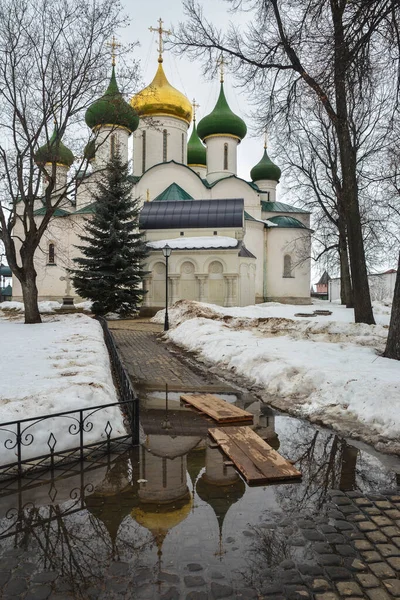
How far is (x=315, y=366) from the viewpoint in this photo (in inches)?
310

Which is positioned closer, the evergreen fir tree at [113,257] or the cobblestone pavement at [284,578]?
the cobblestone pavement at [284,578]

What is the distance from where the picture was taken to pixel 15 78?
14.5 m

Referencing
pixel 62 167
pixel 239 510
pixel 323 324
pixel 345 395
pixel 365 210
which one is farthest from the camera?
pixel 62 167

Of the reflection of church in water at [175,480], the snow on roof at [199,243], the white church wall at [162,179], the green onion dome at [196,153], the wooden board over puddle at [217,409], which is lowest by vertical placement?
the reflection of church in water at [175,480]

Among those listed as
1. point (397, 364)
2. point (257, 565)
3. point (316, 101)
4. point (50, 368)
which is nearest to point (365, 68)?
point (316, 101)

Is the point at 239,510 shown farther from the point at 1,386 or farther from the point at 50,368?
the point at 50,368

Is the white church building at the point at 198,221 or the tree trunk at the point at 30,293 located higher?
the white church building at the point at 198,221

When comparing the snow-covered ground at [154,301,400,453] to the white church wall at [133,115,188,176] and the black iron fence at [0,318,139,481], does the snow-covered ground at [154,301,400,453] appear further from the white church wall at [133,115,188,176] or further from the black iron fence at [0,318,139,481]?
the white church wall at [133,115,188,176]

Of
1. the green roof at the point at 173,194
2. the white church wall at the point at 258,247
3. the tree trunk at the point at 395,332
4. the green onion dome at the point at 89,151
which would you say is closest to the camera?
the tree trunk at the point at 395,332

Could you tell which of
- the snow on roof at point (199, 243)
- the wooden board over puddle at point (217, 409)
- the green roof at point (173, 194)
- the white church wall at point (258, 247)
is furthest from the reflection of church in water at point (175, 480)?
the white church wall at point (258, 247)

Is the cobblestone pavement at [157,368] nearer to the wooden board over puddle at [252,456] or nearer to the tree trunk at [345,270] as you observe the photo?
the wooden board over puddle at [252,456]

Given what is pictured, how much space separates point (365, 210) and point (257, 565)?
70.5 feet

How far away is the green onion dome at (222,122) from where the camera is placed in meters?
34.2

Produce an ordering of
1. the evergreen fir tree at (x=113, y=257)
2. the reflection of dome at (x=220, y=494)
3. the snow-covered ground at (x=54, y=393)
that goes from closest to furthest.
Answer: the reflection of dome at (x=220, y=494)
the snow-covered ground at (x=54, y=393)
the evergreen fir tree at (x=113, y=257)
